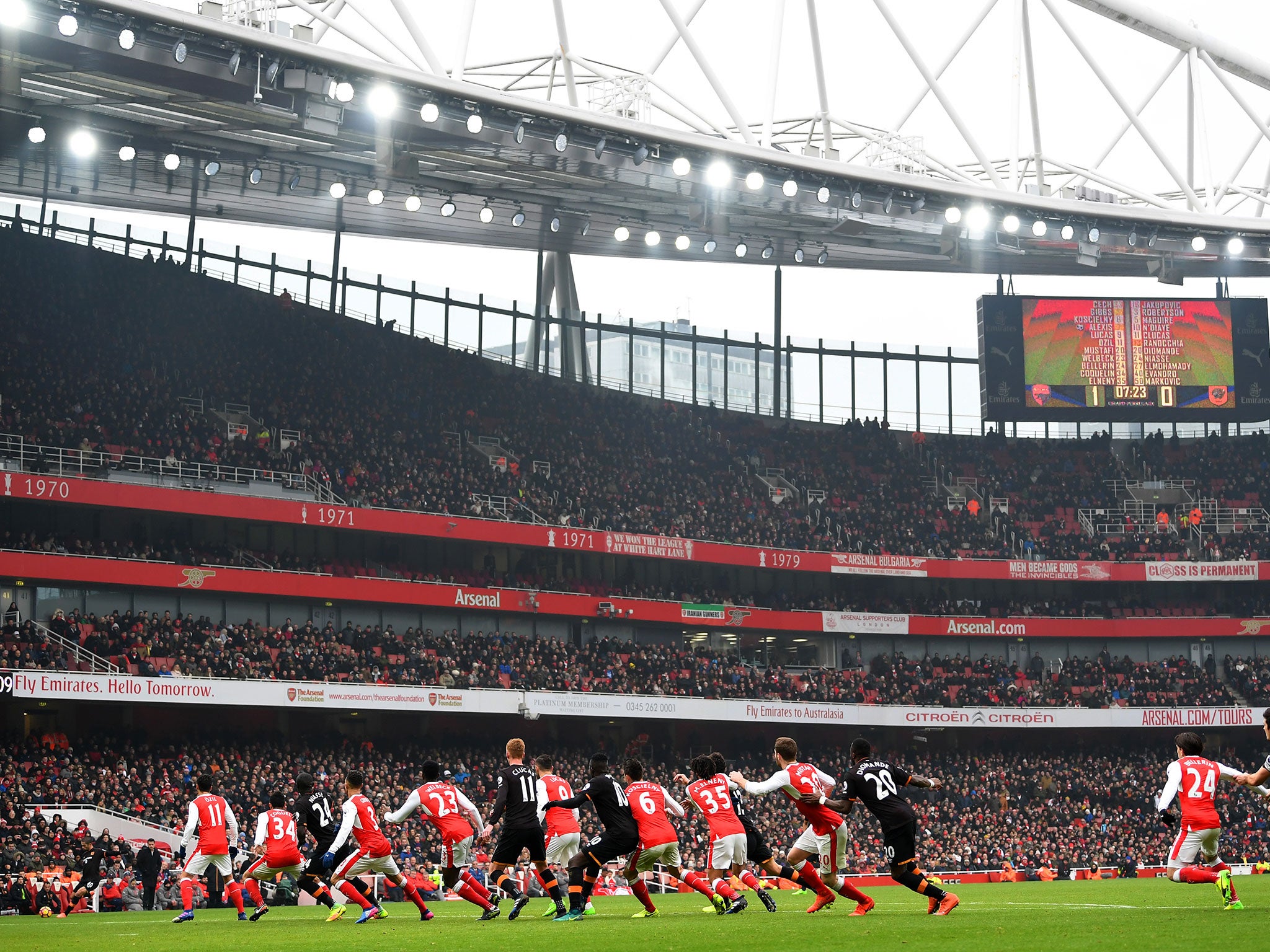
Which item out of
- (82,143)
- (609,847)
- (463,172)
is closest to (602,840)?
(609,847)

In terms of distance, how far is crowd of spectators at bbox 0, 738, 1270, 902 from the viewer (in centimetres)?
3362

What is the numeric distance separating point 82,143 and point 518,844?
28.8m

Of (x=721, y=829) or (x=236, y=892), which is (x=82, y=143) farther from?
(x=721, y=829)

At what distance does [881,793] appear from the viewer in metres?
15.8

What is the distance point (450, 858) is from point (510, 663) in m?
27.2

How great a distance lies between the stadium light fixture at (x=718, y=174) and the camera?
38.7m

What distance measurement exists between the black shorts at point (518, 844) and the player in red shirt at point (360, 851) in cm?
150

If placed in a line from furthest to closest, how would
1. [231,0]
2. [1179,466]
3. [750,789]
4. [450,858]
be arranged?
[1179,466] → [231,0] → [450,858] → [750,789]

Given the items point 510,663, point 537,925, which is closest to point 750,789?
point 537,925

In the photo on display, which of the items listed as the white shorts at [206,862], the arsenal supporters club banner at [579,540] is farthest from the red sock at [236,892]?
the arsenal supporters club banner at [579,540]

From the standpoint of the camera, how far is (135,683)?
36.4 metres

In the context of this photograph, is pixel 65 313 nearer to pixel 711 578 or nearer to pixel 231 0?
pixel 231 0

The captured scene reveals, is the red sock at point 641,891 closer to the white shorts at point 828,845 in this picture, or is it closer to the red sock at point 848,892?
the white shorts at point 828,845

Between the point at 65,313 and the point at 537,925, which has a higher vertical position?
the point at 65,313
